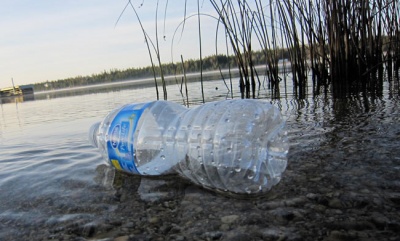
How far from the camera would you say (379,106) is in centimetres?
222

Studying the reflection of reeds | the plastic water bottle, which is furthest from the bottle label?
the reflection of reeds

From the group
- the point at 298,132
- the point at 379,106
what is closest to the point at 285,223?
the point at 298,132

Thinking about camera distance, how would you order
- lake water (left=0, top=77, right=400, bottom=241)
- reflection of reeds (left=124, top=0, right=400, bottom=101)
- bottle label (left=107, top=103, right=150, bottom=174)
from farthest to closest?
reflection of reeds (left=124, top=0, right=400, bottom=101)
bottle label (left=107, top=103, right=150, bottom=174)
lake water (left=0, top=77, right=400, bottom=241)

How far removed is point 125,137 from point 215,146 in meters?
0.34

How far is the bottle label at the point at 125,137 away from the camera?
117 cm

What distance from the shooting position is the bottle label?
1167 mm

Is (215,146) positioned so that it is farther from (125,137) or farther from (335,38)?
(335,38)

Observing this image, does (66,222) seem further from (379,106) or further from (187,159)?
(379,106)

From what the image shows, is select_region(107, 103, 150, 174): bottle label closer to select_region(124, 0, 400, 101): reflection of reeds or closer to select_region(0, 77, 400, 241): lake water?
select_region(0, 77, 400, 241): lake water

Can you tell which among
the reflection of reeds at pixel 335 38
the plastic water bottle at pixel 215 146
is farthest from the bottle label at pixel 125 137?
the reflection of reeds at pixel 335 38

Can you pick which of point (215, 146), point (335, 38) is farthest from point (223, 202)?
point (335, 38)

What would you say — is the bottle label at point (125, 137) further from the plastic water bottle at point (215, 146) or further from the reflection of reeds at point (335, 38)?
the reflection of reeds at point (335, 38)

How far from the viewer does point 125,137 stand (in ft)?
3.84

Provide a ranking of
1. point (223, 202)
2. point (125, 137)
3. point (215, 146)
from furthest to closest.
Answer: point (215, 146), point (125, 137), point (223, 202)
